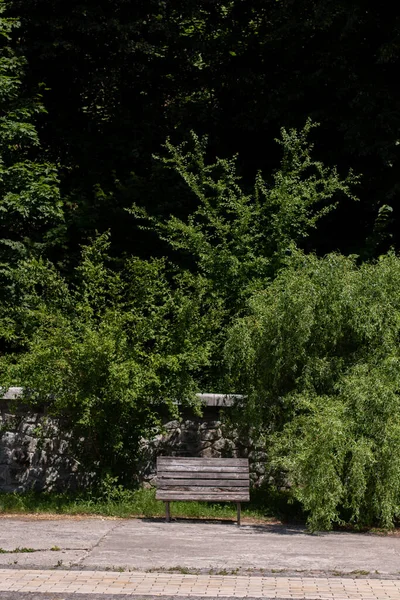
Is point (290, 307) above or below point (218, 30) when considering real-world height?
below

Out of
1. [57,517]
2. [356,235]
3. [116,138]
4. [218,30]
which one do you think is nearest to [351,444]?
[57,517]

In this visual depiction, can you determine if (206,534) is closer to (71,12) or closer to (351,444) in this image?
(351,444)

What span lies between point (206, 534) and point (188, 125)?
13.3 meters

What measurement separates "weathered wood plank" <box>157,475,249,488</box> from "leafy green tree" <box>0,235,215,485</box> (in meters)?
1.23

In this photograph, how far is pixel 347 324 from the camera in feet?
45.9

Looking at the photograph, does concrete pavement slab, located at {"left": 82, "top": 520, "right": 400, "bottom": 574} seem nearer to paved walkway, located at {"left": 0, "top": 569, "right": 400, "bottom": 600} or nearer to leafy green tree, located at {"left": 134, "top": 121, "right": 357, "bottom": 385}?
paved walkway, located at {"left": 0, "top": 569, "right": 400, "bottom": 600}

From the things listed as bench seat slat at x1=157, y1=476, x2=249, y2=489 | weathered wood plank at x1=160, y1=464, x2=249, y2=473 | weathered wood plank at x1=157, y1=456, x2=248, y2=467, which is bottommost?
bench seat slat at x1=157, y1=476, x2=249, y2=489

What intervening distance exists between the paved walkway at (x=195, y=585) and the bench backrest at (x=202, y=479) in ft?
13.0

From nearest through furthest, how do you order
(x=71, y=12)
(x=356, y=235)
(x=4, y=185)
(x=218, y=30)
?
(x=4, y=185) → (x=356, y=235) → (x=71, y=12) → (x=218, y=30)

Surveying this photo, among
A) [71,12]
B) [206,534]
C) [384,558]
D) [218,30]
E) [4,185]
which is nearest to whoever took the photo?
[384,558]

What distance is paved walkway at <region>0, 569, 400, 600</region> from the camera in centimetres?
848

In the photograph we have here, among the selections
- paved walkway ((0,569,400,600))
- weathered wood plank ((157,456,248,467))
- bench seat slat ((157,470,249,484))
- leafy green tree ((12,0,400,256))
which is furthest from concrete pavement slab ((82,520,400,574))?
leafy green tree ((12,0,400,256))

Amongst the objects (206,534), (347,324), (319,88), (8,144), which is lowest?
(206,534)

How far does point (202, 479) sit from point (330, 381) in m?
2.25
